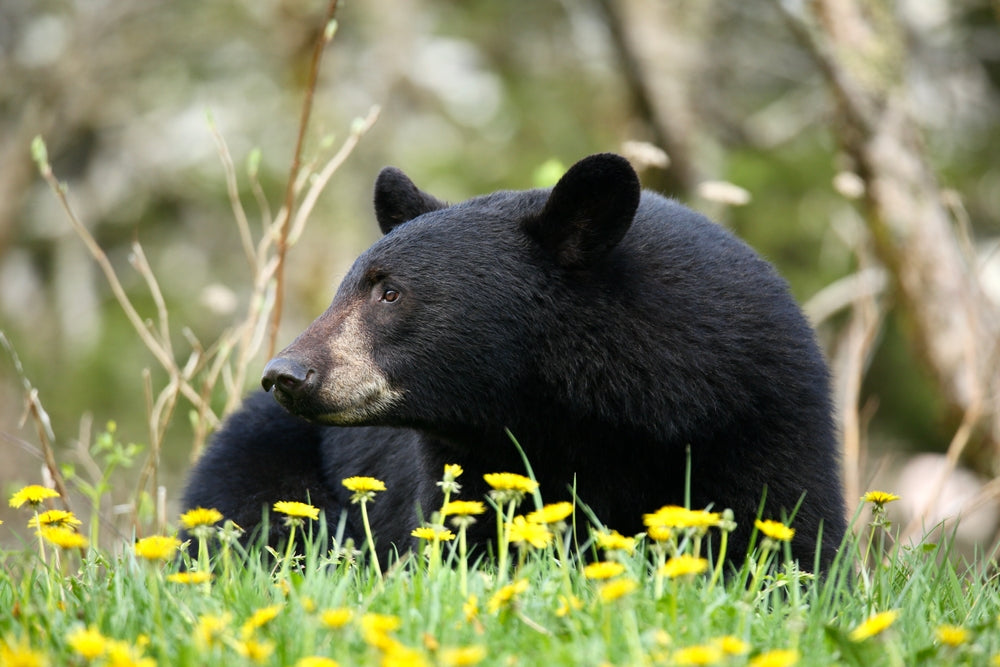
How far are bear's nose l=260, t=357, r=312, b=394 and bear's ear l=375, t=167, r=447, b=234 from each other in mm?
825

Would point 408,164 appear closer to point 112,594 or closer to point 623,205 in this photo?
point 623,205

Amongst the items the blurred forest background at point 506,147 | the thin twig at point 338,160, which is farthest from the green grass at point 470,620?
the blurred forest background at point 506,147

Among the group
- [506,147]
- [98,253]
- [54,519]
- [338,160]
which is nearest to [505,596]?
[54,519]

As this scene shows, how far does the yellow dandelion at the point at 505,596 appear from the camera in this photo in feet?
6.63

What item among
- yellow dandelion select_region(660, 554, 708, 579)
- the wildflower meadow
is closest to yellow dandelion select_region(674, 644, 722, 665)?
the wildflower meadow

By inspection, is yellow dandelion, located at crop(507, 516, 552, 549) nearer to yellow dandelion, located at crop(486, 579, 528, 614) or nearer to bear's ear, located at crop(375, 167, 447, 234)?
yellow dandelion, located at crop(486, 579, 528, 614)

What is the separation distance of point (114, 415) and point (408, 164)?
4194 mm

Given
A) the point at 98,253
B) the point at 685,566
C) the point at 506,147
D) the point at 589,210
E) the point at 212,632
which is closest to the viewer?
the point at 212,632

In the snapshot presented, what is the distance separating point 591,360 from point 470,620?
1427mm

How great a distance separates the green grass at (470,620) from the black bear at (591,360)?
76cm

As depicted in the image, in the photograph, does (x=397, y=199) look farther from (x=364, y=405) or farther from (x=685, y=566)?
(x=685, y=566)

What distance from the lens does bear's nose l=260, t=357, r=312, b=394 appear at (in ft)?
10.6

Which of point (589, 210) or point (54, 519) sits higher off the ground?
point (589, 210)

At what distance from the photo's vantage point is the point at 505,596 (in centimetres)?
202
